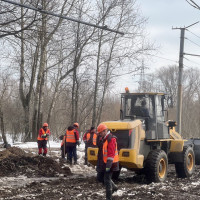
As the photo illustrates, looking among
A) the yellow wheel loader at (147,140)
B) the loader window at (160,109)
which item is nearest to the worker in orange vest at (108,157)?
the yellow wheel loader at (147,140)

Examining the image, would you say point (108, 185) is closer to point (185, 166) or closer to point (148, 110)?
point (148, 110)

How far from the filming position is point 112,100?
176 feet

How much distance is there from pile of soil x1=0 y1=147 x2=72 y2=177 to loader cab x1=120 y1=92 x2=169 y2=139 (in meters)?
3.26

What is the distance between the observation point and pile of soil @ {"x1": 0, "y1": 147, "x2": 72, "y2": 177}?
43.2 feet

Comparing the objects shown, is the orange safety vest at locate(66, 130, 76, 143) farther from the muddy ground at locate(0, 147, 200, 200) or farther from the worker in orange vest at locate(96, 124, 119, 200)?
the worker in orange vest at locate(96, 124, 119, 200)

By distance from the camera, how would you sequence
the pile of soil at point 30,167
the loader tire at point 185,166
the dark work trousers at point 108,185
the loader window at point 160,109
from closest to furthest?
the dark work trousers at point 108,185 → the loader window at point 160,109 → the pile of soil at point 30,167 → the loader tire at point 185,166

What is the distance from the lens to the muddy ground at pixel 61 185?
9.09 meters

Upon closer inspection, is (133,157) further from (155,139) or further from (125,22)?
(125,22)

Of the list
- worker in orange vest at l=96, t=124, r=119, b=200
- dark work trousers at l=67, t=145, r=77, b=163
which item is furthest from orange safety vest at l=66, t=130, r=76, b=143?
worker in orange vest at l=96, t=124, r=119, b=200

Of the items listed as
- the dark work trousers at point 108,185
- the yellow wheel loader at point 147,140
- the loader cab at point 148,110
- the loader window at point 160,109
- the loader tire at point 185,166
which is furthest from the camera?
the loader tire at point 185,166

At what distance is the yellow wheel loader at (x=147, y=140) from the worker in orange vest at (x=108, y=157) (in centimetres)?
230

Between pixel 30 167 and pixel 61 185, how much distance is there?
339 cm

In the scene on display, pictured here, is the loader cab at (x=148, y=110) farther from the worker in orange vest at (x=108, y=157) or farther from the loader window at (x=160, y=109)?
the worker in orange vest at (x=108, y=157)

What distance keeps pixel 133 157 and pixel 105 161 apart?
2424mm
